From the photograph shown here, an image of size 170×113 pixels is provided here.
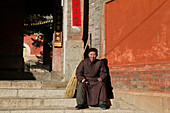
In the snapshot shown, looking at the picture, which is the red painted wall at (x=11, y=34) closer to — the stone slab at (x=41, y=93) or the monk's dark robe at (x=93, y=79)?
the stone slab at (x=41, y=93)

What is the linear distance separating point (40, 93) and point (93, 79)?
1.28m

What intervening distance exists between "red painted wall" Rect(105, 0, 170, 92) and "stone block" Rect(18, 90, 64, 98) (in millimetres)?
1492

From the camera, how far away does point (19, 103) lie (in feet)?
14.8

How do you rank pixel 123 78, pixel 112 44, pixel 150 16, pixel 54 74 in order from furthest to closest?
pixel 54 74 → pixel 112 44 → pixel 123 78 → pixel 150 16

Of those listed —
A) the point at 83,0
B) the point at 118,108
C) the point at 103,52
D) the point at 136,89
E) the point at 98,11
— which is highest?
the point at 83,0

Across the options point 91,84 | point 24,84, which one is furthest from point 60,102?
point 24,84

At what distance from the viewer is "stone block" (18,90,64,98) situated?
4.92m

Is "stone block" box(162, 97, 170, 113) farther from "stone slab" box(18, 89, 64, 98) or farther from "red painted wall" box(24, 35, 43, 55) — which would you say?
"red painted wall" box(24, 35, 43, 55)

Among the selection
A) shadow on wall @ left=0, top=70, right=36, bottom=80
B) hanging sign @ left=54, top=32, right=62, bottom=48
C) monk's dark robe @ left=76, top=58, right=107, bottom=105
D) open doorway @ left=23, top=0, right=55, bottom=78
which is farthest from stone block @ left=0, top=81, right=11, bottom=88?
hanging sign @ left=54, top=32, right=62, bottom=48

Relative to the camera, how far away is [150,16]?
193 inches

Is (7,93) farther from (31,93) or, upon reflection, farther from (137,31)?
(137,31)

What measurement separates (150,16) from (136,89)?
169cm

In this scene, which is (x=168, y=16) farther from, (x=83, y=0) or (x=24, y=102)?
(x=24, y=102)

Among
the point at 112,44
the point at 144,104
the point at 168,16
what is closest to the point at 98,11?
the point at 112,44
